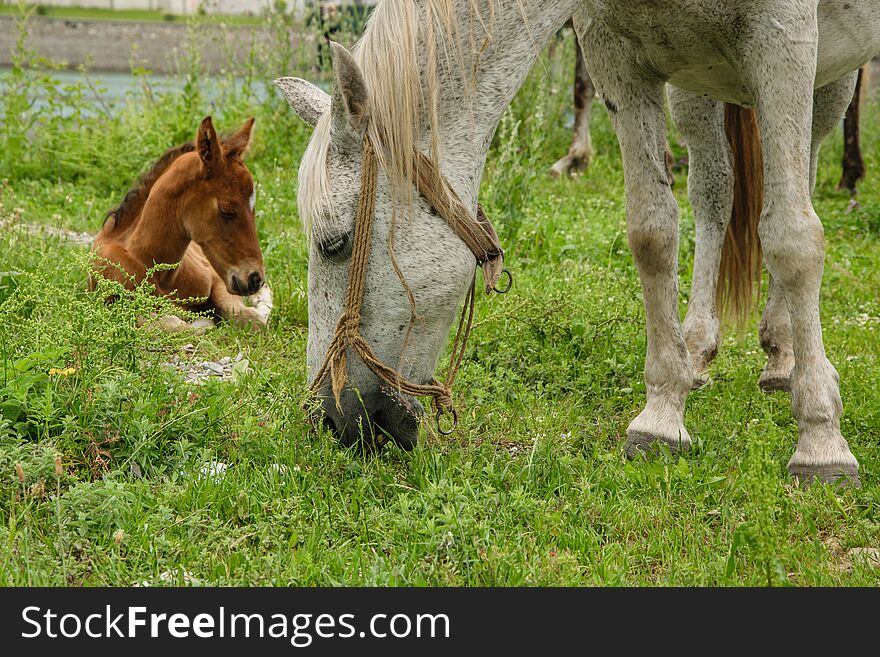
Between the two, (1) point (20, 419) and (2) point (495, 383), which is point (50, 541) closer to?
(1) point (20, 419)

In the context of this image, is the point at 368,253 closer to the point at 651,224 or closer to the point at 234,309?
the point at 651,224

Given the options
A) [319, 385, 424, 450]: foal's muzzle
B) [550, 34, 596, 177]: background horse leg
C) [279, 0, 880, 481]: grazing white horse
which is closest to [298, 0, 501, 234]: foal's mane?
[279, 0, 880, 481]: grazing white horse

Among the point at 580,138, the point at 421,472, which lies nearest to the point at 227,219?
the point at 421,472

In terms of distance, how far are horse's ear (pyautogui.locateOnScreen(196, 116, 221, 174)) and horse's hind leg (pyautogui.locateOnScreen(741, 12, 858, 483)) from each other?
2283mm

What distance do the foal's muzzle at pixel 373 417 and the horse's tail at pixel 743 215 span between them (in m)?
2.06

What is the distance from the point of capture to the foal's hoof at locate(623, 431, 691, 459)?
346cm

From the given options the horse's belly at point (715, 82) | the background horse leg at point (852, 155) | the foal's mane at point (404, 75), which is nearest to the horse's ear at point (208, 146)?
the foal's mane at point (404, 75)

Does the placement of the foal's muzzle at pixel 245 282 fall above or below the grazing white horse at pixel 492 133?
below

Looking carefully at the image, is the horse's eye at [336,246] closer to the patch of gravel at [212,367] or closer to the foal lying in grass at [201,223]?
the patch of gravel at [212,367]

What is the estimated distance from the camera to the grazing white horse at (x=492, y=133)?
2.75 meters

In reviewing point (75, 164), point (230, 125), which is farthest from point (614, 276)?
point (75, 164)

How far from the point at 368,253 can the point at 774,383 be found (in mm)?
2345

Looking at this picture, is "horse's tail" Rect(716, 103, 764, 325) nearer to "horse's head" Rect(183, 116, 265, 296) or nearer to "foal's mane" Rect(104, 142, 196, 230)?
"horse's head" Rect(183, 116, 265, 296)

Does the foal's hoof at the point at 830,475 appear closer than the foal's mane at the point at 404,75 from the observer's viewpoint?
No
